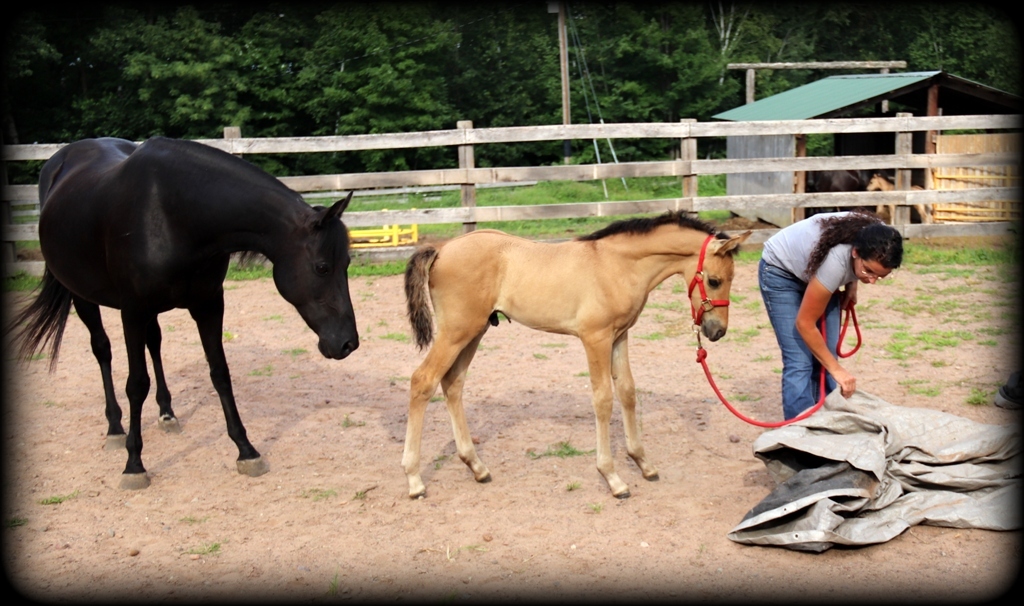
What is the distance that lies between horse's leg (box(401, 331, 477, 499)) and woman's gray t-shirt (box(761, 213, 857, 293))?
1.80 m

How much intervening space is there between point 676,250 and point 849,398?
1.17 m

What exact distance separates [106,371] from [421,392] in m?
2.48

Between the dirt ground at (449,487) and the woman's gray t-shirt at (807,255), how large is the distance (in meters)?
1.20

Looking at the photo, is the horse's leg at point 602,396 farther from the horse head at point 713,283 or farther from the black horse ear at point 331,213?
the black horse ear at point 331,213

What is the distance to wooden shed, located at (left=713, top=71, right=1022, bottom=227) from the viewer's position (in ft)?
43.5

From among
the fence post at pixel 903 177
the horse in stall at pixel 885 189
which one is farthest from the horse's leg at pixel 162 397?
the horse in stall at pixel 885 189

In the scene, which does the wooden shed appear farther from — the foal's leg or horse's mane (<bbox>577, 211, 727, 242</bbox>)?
the foal's leg

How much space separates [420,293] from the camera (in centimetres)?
461

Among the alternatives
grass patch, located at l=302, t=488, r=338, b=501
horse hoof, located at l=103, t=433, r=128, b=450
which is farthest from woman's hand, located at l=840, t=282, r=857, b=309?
horse hoof, located at l=103, t=433, r=128, b=450

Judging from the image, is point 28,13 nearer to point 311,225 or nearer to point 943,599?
point 311,225

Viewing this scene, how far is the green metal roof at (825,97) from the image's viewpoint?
46.1 ft

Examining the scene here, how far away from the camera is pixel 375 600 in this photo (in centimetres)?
348

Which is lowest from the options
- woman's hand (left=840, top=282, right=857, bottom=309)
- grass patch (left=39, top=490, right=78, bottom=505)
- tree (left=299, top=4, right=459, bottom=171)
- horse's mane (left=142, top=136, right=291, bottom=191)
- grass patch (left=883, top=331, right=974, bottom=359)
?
grass patch (left=39, top=490, right=78, bottom=505)

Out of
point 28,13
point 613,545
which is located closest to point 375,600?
point 613,545
